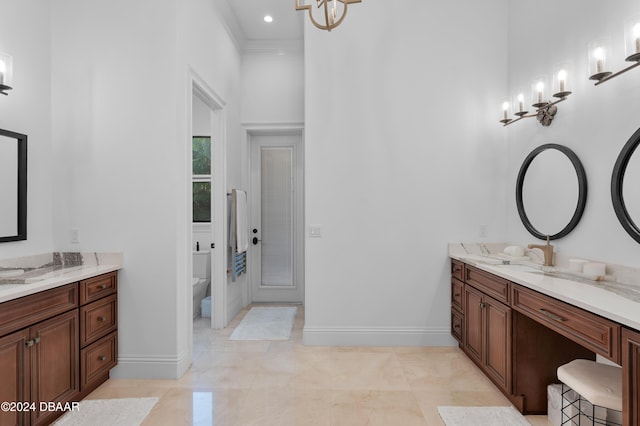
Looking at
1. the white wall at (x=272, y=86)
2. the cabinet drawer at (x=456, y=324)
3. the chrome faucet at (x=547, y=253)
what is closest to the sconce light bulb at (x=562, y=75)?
the chrome faucet at (x=547, y=253)

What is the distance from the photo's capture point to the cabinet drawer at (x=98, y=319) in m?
2.40

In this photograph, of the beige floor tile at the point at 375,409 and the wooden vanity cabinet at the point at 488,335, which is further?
the wooden vanity cabinet at the point at 488,335

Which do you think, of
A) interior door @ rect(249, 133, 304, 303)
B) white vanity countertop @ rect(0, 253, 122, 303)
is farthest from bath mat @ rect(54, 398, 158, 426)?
interior door @ rect(249, 133, 304, 303)

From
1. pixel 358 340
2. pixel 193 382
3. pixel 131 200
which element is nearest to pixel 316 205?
pixel 358 340

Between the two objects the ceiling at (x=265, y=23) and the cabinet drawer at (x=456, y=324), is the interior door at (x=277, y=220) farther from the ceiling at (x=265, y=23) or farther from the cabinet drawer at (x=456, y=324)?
the cabinet drawer at (x=456, y=324)

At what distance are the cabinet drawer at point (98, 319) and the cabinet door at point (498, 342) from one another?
273 centimetres

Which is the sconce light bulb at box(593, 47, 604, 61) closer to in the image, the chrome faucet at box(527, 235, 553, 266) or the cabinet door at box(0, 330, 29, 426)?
the chrome faucet at box(527, 235, 553, 266)

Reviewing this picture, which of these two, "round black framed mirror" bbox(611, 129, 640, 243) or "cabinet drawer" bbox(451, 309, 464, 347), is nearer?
"round black framed mirror" bbox(611, 129, 640, 243)

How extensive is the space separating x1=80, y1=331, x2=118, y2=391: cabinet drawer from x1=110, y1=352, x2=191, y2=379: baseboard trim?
0.07 meters

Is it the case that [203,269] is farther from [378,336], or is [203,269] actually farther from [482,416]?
[482,416]

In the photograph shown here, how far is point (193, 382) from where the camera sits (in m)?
2.70

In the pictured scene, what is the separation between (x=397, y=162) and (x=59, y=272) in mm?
2784

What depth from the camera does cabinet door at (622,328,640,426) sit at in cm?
139

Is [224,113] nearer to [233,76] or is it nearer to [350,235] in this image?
[233,76]
